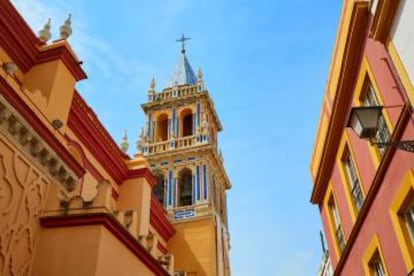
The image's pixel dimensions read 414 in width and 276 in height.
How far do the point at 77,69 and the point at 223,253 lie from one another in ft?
43.6

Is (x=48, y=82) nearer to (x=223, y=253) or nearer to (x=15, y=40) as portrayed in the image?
(x=15, y=40)

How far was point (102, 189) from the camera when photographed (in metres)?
9.77

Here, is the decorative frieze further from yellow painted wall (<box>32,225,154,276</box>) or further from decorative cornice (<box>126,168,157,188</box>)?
decorative cornice (<box>126,168,157,188</box>)

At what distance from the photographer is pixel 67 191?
1080cm

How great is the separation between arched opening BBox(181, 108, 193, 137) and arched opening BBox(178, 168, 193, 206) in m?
3.47

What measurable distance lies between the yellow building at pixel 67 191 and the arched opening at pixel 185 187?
1194 mm

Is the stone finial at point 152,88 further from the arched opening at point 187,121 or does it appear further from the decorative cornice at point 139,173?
the decorative cornice at point 139,173

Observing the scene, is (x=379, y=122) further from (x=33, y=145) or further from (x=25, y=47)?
(x=25, y=47)

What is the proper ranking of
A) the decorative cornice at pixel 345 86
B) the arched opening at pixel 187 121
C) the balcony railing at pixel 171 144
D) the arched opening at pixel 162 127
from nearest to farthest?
the decorative cornice at pixel 345 86, the balcony railing at pixel 171 144, the arched opening at pixel 162 127, the arched opening at pixel 187 121

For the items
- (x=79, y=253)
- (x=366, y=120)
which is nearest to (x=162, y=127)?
(x=79, y=253)

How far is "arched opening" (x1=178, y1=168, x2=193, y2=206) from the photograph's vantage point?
24.8 metres

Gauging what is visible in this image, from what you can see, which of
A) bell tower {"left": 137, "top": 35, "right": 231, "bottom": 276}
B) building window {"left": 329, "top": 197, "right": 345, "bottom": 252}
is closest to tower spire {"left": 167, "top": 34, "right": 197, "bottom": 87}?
bell tower {"left": 137, "top": 35, "right": 231, "bottom": 276}

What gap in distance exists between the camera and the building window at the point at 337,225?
1176cm

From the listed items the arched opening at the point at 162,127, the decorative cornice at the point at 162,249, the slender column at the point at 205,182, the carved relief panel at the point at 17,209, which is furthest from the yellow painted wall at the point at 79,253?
the arched opening at the point at 162,127
